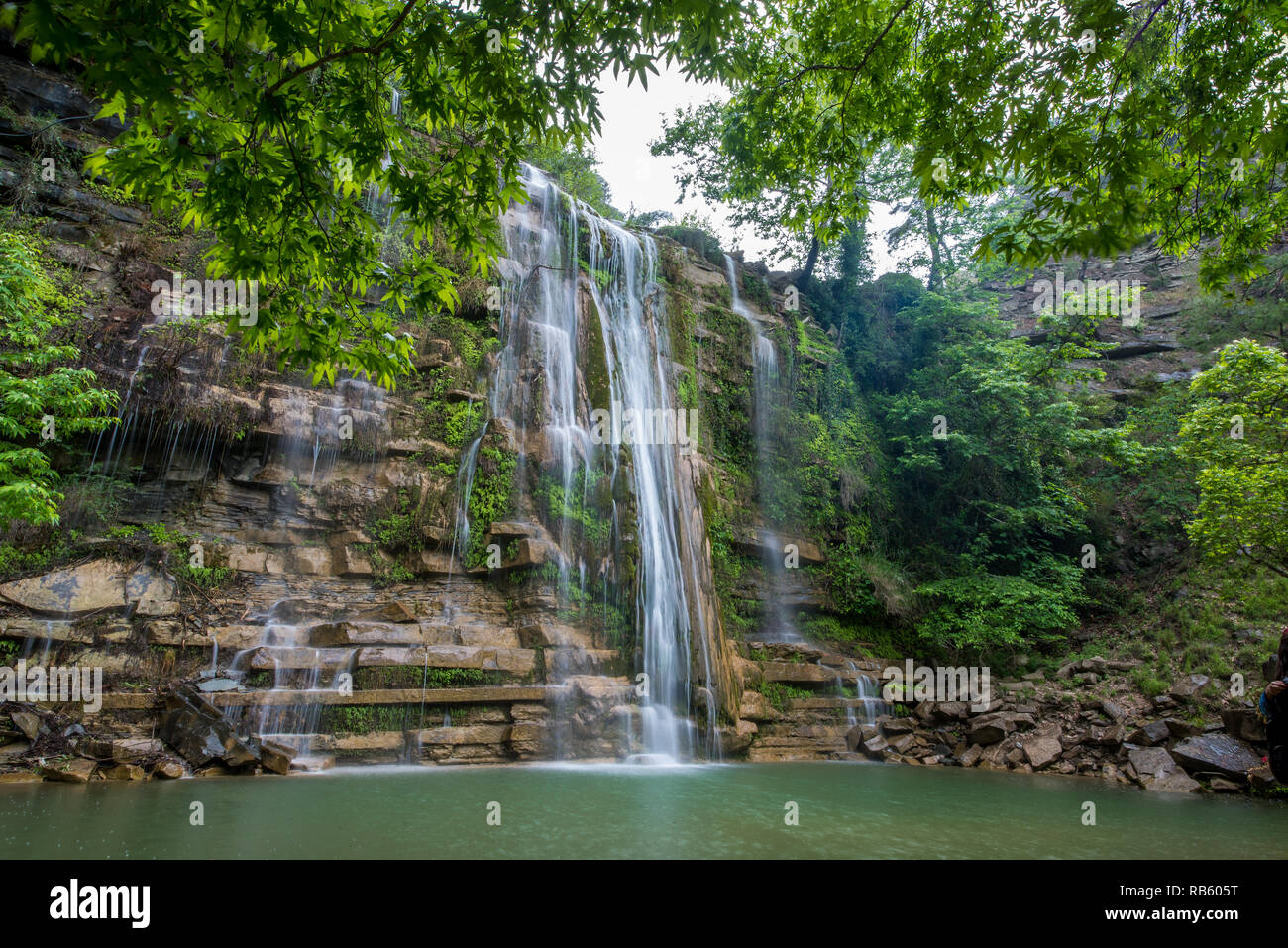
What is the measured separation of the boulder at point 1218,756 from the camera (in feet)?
29.3

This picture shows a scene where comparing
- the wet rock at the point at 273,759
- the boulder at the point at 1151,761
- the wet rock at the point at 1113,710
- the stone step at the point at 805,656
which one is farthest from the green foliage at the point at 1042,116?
the stone step at the point at 805,656

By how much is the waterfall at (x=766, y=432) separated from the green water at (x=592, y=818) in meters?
6.67

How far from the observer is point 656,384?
15.0 m

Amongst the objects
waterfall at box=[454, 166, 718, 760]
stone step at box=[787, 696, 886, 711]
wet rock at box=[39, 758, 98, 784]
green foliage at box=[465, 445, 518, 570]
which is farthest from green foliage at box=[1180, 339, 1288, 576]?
wet rock at box=[39, 758, 98, 784]

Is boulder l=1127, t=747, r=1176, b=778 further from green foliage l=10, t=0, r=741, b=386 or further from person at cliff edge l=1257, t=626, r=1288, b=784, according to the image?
green foliage l=10, t=0, r=741, b=386

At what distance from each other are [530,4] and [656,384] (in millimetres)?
11770

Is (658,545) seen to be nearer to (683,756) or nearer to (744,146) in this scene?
(683,756)

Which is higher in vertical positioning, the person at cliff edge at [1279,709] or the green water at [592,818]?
the person at cliff edge at [1279,709]

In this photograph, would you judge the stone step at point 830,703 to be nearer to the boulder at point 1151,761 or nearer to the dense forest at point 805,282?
the dense forest at point 805,282

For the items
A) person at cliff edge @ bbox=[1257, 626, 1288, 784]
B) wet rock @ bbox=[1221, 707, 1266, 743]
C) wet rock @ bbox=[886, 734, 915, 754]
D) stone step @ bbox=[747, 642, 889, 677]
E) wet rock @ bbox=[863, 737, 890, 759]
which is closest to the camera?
person at cliff edge @ bbox=[1257, 626, 1288, 784]

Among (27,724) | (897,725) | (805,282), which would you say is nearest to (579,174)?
(805,282)

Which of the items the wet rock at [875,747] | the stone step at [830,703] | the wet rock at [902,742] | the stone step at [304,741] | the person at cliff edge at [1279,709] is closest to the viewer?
the person at cliff edge at [1279,709]

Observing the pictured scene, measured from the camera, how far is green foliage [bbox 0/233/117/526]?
731cm

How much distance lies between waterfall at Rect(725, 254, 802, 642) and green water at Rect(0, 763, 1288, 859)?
6.67 meters
